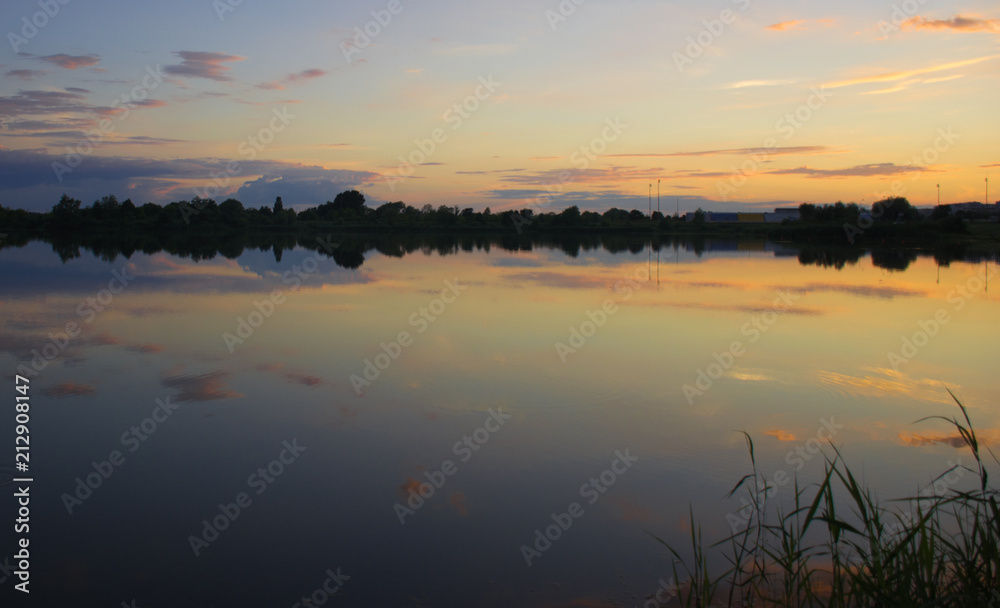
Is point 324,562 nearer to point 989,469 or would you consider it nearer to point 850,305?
point 989,469

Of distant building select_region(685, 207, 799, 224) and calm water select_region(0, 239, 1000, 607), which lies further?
distant building select_region(685, 207, 799, 224)

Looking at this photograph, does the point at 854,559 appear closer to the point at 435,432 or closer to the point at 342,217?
the point at 435,432

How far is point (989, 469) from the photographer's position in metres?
5.69

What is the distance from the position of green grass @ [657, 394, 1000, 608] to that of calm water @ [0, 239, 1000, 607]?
0.35 meters

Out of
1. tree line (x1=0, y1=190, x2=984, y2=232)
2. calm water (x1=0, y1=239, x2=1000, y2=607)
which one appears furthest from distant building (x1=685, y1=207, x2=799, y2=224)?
calm water (x1=0, y1=239, x2=1000, y2=607)

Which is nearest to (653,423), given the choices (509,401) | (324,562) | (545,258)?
(509,401)

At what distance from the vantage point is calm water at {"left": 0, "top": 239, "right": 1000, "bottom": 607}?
13.9ft

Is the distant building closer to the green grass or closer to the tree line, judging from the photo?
the tree line

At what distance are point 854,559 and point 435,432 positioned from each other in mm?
3504

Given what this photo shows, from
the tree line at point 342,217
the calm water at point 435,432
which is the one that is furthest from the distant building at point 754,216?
the calm water at point 435,432

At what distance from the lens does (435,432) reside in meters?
6.50

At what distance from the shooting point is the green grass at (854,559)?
3.06m

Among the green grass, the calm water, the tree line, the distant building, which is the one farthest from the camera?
the distant building

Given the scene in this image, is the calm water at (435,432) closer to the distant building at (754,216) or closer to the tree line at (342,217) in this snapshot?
the tree line at (342,217)
